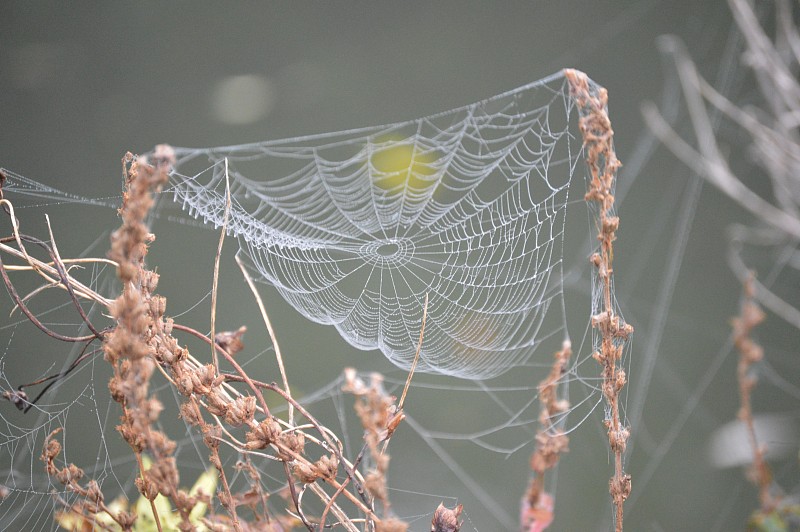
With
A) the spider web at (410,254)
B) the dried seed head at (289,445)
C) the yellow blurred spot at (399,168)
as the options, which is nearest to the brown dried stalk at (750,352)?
the dried seed head at (289,445)

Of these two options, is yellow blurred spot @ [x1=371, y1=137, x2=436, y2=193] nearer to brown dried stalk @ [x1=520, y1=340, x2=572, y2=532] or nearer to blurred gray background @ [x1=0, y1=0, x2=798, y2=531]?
blurred gray background @ [x1=0, y1=0, x2=798, y2=531]

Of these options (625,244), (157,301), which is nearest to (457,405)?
(625,244)

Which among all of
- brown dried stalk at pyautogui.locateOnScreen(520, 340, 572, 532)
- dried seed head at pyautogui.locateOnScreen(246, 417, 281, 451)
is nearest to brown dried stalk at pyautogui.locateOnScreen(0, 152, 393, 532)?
dried seed head at pyautogui.locateOnScreen(246, 417, 281, 451)

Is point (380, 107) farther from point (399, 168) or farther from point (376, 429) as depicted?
point (376, 429)

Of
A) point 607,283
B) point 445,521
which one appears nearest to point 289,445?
point 445,521

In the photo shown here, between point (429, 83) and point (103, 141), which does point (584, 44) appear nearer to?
point (429, 83)

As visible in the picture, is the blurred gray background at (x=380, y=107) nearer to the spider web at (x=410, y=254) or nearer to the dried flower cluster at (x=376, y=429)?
the spider web at (x=410, y=254)
